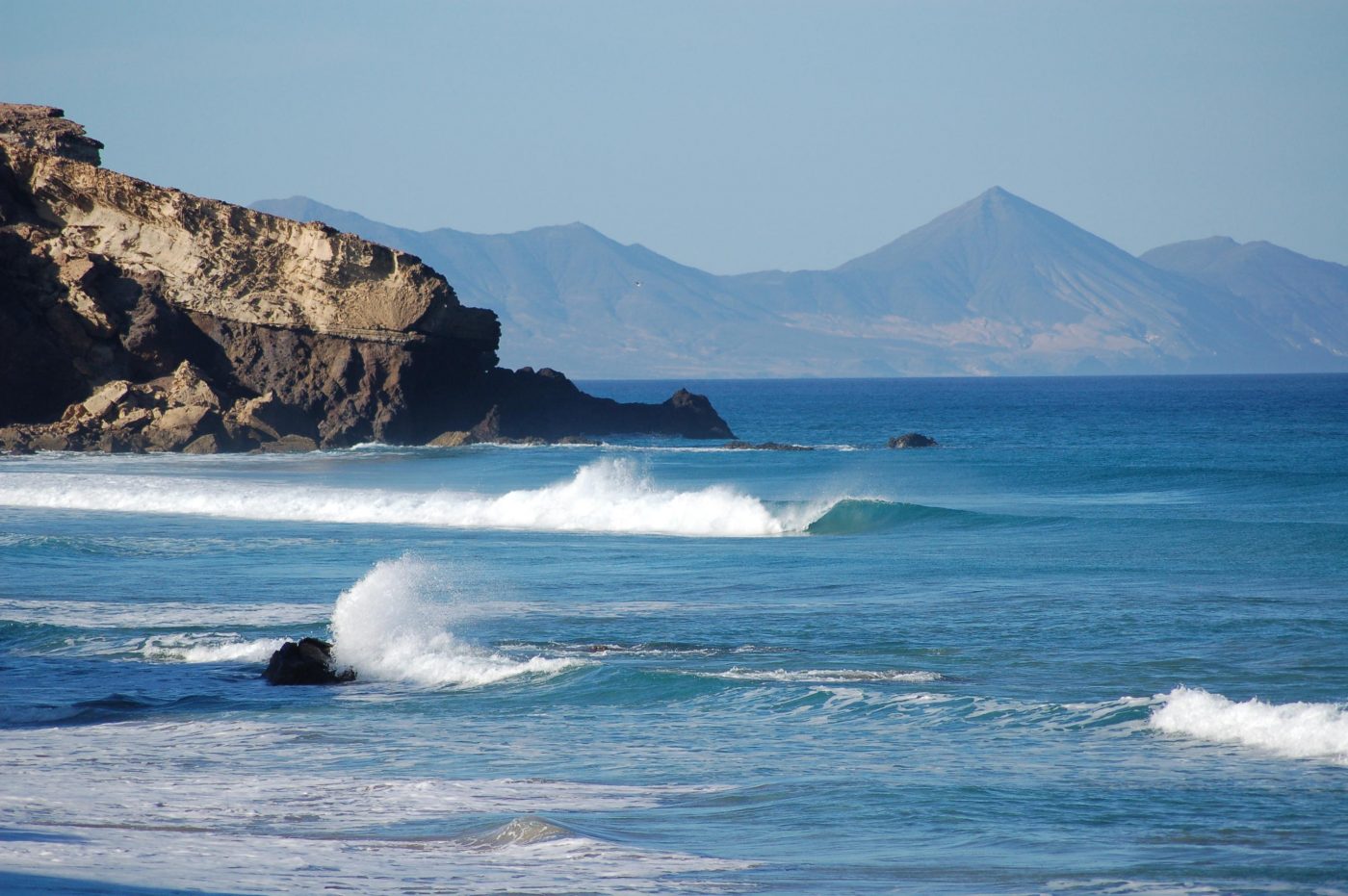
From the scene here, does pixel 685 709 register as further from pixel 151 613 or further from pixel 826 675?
pixel 151 613

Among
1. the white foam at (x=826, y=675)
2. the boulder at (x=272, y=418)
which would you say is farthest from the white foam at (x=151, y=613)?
the boulder at (x=272, y=418)

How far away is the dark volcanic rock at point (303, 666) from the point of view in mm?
12383

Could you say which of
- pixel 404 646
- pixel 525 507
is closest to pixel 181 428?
pixel 525 507

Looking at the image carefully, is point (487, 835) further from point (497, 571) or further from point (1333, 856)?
point (497, 571)

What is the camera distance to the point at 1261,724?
32.8 feet

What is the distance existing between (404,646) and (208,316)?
39020 millimetres

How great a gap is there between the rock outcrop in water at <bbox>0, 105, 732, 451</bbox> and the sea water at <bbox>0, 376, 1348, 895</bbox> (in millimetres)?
22678

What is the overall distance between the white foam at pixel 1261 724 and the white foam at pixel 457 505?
16.2 meters

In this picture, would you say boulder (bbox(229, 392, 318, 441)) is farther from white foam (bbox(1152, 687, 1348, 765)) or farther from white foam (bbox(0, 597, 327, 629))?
white foam (bbox(1152, 687, 1348, 765))

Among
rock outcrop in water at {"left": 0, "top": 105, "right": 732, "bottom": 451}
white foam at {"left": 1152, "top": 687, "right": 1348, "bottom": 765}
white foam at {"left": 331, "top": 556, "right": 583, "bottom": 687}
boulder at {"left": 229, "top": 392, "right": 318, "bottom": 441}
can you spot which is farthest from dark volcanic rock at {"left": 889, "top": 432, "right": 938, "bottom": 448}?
white foam at {"left": 1152, "top": 687, "right": 1348, "bottom": 765}

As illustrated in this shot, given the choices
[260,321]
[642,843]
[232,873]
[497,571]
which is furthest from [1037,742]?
[260,321]

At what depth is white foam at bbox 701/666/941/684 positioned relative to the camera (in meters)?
12.0

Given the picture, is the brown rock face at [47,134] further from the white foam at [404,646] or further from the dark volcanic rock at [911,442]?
the white foam at [404,646]

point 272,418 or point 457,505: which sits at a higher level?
point 272,418
